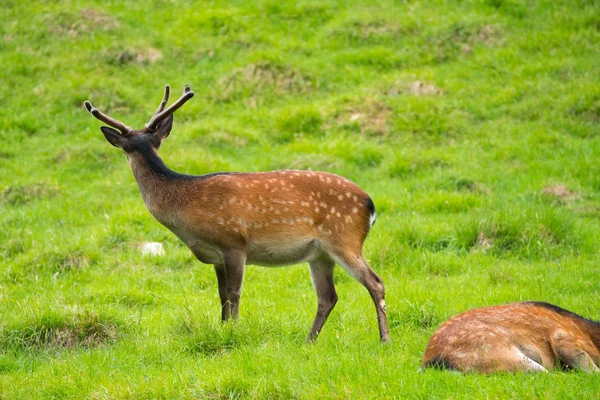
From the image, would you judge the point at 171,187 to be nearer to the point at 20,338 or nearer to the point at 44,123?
the point at 20,338

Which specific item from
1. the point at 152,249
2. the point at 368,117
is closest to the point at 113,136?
the point at 152,249

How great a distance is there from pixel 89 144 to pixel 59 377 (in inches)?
354

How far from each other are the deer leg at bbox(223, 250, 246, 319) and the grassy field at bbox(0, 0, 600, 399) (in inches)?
11.2

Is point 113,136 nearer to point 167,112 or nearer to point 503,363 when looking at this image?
point 167,112

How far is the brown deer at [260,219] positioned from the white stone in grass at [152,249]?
2.89 metres

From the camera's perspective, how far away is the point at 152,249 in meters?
10.9

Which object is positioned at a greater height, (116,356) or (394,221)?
(116,356)

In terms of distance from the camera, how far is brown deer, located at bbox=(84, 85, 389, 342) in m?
7.44

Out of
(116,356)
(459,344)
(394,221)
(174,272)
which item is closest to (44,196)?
(174,272)

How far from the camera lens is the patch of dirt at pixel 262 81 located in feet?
53.8

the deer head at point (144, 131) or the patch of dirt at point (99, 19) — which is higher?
the deer head at point (144, 131)

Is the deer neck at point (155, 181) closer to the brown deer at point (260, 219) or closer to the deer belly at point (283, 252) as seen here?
the brown deer at point (260, 219)

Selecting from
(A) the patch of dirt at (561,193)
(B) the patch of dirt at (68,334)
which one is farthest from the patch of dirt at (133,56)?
(B) the patch of dirt at (68,334)

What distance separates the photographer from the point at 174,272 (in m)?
10.2
